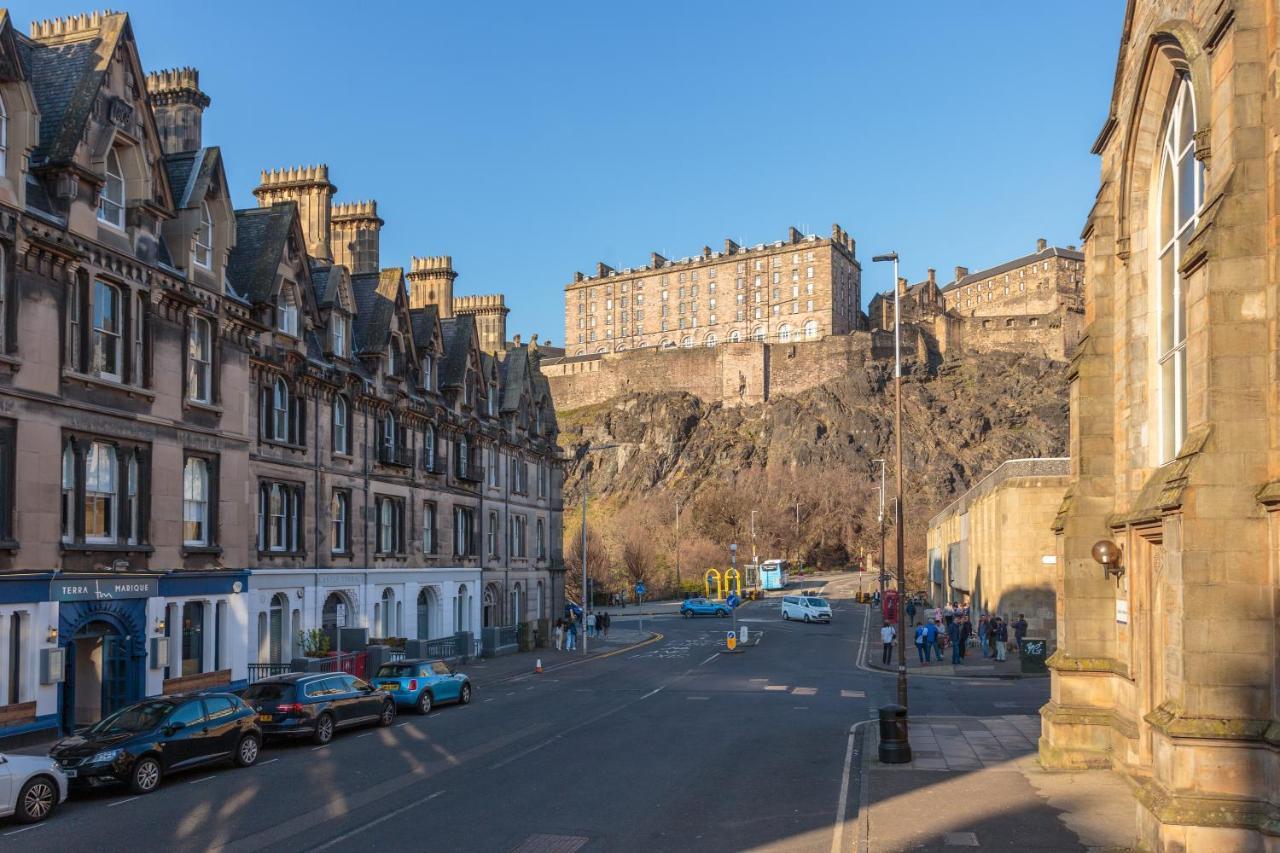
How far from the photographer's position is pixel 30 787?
15414mm

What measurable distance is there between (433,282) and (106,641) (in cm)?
2889

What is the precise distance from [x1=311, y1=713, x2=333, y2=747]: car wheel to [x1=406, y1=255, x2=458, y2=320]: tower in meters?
30.4

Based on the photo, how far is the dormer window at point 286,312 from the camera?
3331cm

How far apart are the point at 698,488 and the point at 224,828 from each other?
11953 centimetres

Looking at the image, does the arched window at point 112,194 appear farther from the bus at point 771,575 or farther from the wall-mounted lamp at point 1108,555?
the bus at point 771,575

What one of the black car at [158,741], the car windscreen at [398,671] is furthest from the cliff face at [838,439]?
the black car at [158,741]

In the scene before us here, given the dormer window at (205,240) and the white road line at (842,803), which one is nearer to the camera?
the white road line at (842,803)

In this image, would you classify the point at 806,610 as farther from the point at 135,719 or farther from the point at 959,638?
the point at 135,719

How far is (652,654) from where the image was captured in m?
47.9

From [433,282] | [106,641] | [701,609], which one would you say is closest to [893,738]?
[106,641]

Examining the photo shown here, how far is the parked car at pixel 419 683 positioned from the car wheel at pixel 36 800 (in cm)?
1060

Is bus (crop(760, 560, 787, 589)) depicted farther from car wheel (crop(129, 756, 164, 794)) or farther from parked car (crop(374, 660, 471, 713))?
car wheel (crop(129, 756, 164, 794))

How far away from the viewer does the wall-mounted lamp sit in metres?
17.2

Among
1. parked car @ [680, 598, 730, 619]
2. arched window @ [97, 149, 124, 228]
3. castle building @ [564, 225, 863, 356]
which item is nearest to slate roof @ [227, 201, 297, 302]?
arched window @ [97, 149, 124, 228]
